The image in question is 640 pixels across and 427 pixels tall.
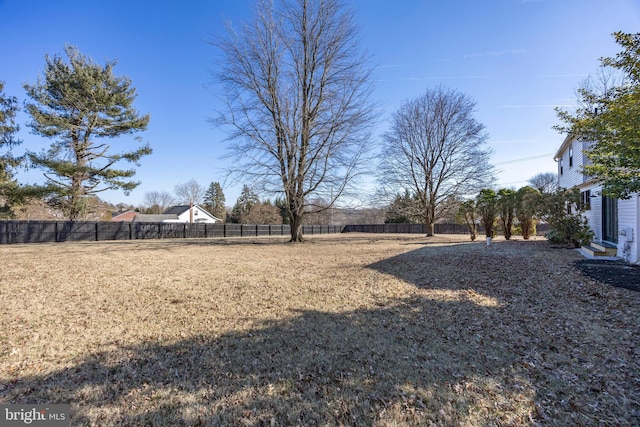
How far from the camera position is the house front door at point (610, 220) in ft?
28.8

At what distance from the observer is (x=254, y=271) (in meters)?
7.14

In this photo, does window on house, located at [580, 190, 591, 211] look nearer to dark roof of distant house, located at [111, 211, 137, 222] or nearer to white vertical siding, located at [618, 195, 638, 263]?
white vertical siding, located at [618, 195, 638, 263]

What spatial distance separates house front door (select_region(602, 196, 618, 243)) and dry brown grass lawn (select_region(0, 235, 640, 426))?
477 centimetres

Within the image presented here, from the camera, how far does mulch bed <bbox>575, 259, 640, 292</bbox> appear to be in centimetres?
514

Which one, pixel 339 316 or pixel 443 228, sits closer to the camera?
pixel 339 316

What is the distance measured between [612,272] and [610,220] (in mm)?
4910

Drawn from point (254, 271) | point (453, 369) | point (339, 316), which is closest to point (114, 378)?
point (339, 316)

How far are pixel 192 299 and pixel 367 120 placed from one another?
518 inches

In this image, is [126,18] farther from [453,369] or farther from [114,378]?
[453,369]

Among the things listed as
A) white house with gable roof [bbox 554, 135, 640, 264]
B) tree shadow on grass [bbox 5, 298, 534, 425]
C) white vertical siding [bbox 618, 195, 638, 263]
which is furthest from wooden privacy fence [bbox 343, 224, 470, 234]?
tree shadow on grass [bbox 5, 298, 534, 425]

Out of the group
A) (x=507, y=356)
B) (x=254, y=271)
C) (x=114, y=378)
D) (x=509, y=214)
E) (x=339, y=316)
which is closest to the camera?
(x=114, y=378)

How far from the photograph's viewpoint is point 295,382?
8.78 feet

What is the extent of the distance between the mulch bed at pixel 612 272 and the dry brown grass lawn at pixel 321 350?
1.05 ft

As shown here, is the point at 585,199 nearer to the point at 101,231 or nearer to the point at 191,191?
the point at 101,231
